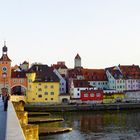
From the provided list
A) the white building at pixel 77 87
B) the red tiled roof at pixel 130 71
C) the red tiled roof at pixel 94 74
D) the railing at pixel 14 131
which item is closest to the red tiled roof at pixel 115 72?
the red tiled roof at pixel 130 71

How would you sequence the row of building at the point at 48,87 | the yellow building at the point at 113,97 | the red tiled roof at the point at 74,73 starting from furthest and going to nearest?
the red tiled roof at the point at 74,73 → the yellow building at the point at 113,97 → the row of building at the point at 48,87

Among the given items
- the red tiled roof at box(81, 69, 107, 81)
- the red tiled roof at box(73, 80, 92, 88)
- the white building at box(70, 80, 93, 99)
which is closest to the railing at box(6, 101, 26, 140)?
the white building at box(70, 80, 93, 99)

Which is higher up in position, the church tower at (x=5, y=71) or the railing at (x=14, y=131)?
the church tower at (x=5, y=71)

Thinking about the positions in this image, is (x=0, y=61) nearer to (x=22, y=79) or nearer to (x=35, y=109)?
(x=22, y=79)

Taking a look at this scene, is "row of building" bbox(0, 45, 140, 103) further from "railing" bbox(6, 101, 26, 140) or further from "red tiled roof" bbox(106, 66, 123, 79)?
"railing" bbox(6, 101, 26, 140)

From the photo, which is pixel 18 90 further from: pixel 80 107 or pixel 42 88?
pixel 80 107

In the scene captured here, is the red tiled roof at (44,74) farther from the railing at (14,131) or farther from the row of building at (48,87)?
the railing at (14,131)

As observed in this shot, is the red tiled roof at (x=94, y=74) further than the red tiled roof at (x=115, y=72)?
Yes

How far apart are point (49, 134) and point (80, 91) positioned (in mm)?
41732

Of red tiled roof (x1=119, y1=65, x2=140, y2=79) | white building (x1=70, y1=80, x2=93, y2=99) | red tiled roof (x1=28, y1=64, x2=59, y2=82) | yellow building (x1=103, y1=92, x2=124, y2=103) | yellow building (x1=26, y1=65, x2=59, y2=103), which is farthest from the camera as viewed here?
red tiled roof (x1=119, y1=65, x2=140, y2=79)

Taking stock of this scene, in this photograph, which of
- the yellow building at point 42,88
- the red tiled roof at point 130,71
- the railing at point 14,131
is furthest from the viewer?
the red tiled roof at point 130,71

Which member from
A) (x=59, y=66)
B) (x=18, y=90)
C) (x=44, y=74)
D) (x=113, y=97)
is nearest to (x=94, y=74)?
(x=59, y=66)

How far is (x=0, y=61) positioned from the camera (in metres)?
75.6

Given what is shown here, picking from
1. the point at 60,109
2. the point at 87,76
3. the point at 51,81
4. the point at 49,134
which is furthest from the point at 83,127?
the point at 87,76
